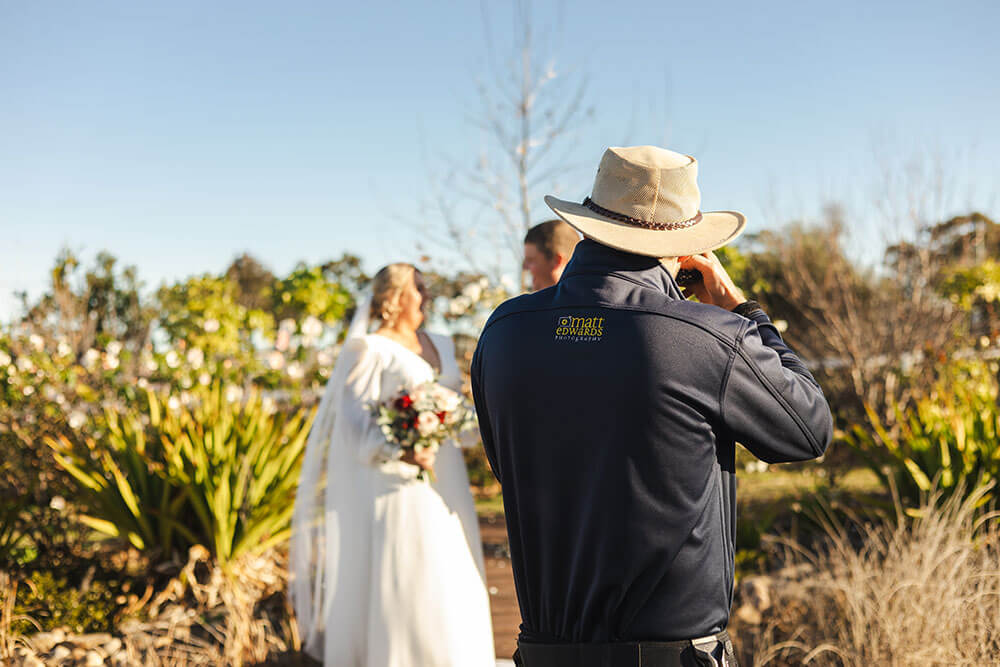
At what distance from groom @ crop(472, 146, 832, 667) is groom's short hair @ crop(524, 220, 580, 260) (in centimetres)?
178

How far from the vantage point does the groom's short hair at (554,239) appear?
3553 mm

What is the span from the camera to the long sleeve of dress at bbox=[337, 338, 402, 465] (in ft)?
12.9

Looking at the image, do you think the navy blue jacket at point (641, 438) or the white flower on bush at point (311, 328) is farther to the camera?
the white flower on bush at point (311, 328)

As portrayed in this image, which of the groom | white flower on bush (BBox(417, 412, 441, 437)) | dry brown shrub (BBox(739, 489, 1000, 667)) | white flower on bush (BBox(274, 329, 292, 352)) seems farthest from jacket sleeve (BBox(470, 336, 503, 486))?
white flower on bush (BBox(274, 329, 292, 352))

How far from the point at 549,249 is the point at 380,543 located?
1.70m

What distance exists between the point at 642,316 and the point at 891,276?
8911 mm

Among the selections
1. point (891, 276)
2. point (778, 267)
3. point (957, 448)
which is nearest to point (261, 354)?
point (957, 448)

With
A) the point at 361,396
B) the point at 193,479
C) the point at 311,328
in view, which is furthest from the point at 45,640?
the point at 311,328

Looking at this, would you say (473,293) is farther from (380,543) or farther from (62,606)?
(62,606)

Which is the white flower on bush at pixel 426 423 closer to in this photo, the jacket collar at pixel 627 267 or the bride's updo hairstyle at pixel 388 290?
the bride's updo hairstyle at pixel 388 290

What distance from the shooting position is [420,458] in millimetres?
3855

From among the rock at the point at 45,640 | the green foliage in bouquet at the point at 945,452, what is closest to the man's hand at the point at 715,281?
the green foliage in bouquet at the point at 945,452

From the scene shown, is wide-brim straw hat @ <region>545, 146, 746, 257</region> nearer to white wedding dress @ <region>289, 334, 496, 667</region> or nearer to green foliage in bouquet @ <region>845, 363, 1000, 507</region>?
white wedding dress @ <region>289, 334, 496, 667</region>

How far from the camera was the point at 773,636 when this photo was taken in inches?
174
